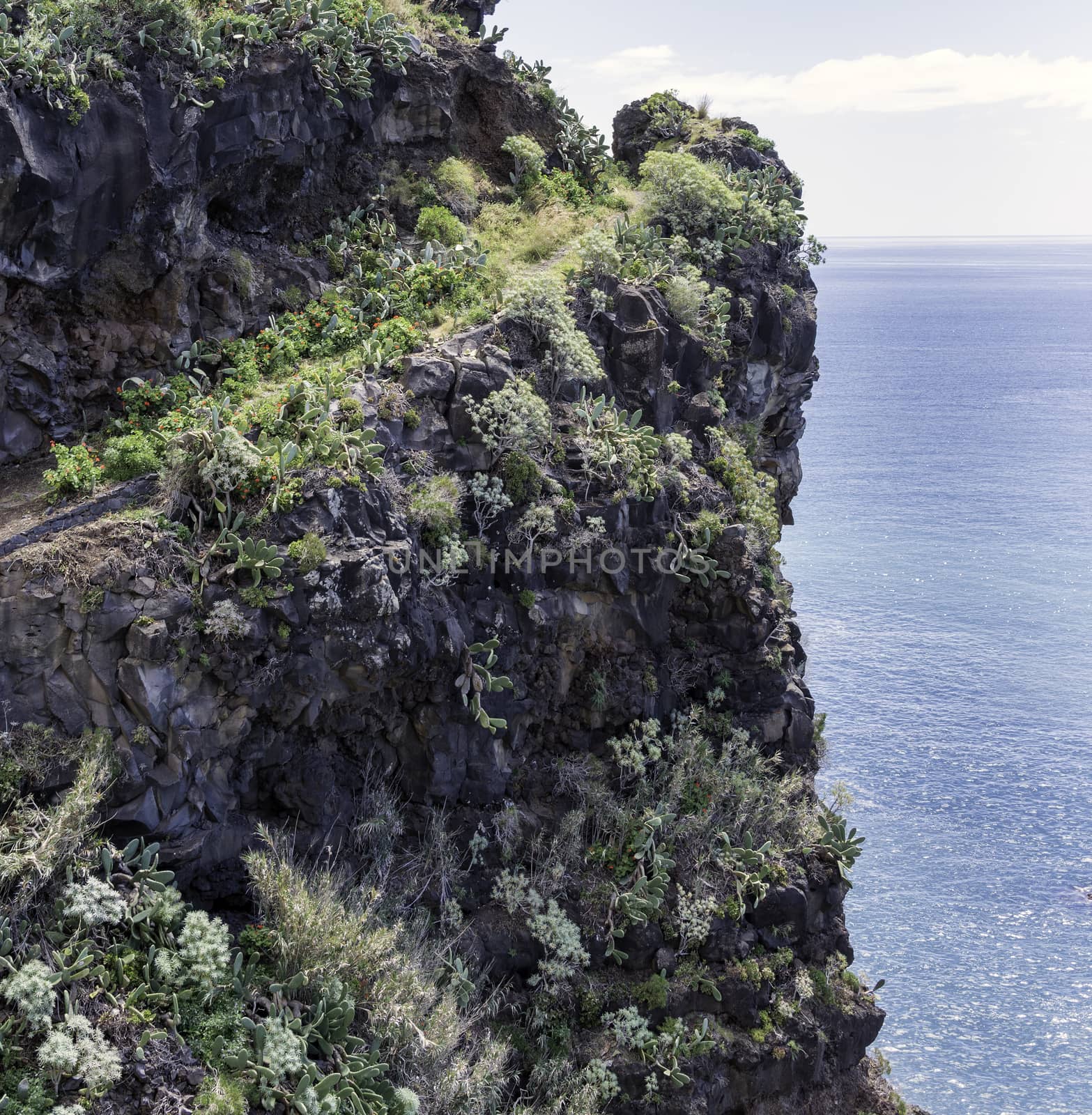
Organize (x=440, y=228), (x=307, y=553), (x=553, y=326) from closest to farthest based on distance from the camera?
1. (x=307, y=553)
2. (x=553, y=326)
3. (x=440, y=228)

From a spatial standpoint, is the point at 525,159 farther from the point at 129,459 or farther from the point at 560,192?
the point at 129,459

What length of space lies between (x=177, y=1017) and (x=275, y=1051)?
1642 mm

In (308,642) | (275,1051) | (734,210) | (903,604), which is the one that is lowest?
(903,604)

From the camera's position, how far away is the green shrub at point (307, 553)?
18500 mm

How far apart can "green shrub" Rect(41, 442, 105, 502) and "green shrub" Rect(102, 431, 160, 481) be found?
0.26 m

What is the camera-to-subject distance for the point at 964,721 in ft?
165

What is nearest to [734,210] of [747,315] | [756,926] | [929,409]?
[747,315]

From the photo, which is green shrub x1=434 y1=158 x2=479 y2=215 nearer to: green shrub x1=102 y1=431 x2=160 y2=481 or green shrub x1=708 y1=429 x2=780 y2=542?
green shrub x1=708 y1=429 x2=780 y2=542

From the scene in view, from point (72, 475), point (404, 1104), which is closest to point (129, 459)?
point (72, 475)

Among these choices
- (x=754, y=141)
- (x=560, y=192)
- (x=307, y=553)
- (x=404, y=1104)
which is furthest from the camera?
(x=754, y=141)

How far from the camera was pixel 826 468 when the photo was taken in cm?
9288

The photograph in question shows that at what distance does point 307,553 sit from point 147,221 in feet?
30.1

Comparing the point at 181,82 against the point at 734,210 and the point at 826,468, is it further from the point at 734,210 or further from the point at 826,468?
the point at 826,468

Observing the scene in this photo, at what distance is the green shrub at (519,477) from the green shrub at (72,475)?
27.4 feet
